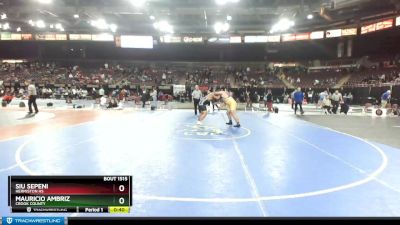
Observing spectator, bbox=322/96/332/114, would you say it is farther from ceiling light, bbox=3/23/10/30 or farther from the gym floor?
ceiling light, bbox=3/23/10/30

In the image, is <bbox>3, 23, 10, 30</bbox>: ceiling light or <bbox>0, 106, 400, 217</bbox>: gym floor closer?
<bbox>0, 106, 400, 217</bbox>: gym floor

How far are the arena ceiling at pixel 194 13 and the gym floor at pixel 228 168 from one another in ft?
45.1

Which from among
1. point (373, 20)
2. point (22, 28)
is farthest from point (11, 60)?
point (373, 20)

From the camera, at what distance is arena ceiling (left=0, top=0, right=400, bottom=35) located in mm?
21359

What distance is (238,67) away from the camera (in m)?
42.0

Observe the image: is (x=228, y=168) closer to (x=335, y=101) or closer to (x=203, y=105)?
(x=203, y=105)

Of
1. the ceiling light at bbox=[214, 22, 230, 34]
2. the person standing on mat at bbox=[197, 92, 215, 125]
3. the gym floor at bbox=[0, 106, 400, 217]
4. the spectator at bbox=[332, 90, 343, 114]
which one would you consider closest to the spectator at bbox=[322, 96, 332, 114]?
the spectator at bbox=[332, 90, 343, 114]

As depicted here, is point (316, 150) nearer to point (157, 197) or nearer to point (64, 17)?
point (157, 197)

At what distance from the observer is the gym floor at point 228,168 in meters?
3.83

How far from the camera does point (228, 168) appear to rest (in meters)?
5.66
